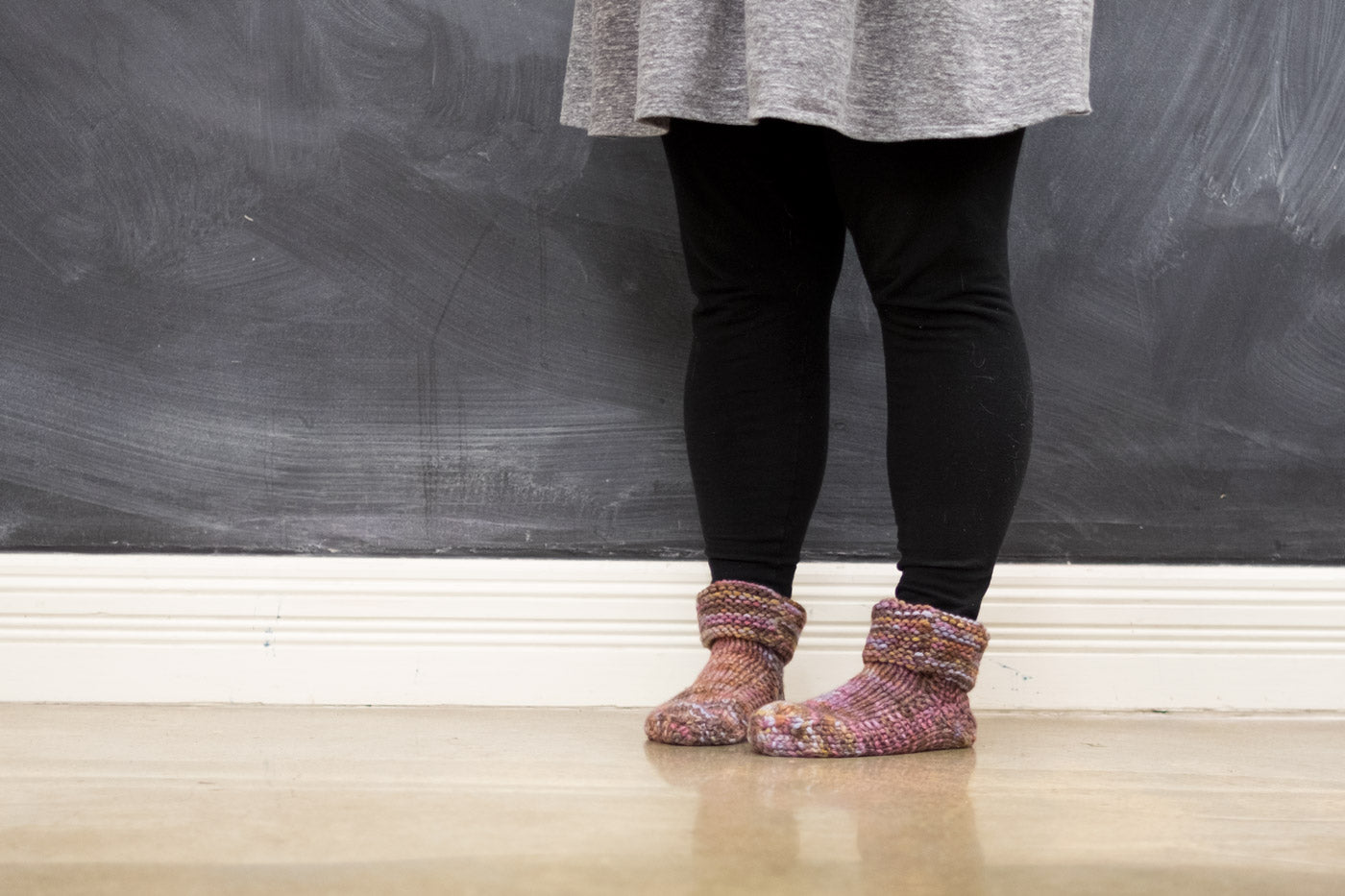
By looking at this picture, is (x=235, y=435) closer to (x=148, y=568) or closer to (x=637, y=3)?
(x=148, y=568)

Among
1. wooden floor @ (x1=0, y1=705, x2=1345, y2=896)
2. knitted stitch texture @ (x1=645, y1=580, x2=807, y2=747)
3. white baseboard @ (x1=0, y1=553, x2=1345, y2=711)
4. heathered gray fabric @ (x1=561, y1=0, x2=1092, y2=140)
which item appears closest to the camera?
wooden floor @ (x1=0, y1=705, x2=1345, y2=896)

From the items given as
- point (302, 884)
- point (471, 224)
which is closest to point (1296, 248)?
point (471, 224)

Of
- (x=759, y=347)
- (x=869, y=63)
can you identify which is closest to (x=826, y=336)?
(x=759, y=347)

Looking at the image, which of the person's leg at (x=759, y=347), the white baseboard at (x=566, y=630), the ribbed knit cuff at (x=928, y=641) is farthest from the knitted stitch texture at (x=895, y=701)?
the white baseboard at (x=566, y=630)

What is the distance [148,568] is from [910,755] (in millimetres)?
750

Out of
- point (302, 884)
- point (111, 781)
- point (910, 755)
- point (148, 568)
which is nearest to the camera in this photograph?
point (302, 884)

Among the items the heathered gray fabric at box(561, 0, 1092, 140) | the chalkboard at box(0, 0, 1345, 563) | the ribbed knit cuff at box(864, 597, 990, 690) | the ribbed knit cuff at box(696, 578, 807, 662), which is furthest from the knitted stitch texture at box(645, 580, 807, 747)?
the heathered gray fabric at box(561, 0, 1092, 140)

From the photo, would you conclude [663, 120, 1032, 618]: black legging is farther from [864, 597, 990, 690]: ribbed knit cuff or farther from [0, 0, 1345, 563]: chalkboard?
[0, 0, 1345, 563]: chalkboard

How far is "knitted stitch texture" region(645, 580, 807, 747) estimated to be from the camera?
89cm

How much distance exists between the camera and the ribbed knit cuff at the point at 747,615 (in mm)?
947

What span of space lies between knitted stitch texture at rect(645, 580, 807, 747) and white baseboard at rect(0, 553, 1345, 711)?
185 millimetres

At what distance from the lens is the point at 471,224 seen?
Answer: 45.8 inches

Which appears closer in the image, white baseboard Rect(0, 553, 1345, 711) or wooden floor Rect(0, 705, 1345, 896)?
wooden floor Rect(0, 705, 1345, 896)

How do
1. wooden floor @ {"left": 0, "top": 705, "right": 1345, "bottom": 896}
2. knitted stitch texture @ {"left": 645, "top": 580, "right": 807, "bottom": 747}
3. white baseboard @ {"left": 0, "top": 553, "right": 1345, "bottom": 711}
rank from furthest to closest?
white baseboard @ {"left": 0, "top": 553, "right": 1345, "bottom": 711}
knitted stitch texture @ {"left": 645, "top": 580, "right": 807, "bottom": 747}
wooden floor @ {"left": 0, "top": 705, "right": 1345, "bottom": 896}
